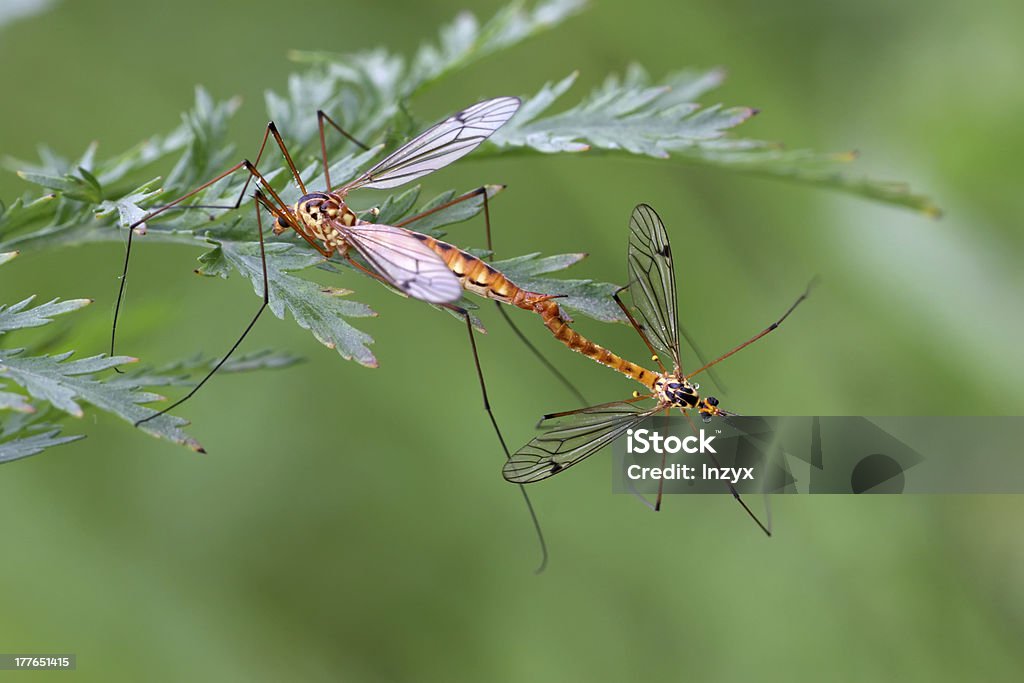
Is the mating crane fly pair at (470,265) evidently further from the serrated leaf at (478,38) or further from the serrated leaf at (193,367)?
the serrated leaf at (478,38)

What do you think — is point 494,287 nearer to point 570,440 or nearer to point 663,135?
point 570,440

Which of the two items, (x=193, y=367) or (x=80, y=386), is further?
(x=193, y=367)

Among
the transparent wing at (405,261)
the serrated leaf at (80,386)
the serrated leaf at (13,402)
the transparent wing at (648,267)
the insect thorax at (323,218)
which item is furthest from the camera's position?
the transparent wing at (648,267)

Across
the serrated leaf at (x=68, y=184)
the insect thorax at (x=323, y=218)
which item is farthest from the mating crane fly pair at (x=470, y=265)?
the serrated leaf at (x=68, y=184)

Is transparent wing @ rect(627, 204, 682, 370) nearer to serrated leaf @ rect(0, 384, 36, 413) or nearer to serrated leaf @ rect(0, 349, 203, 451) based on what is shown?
serrated leaf @ rect(0, 349, 203, 451)

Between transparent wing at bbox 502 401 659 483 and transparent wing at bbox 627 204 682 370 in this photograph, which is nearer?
transparent wing at bbox 502 401 659 483

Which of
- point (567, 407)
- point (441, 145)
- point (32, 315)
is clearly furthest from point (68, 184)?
point (567, 407)

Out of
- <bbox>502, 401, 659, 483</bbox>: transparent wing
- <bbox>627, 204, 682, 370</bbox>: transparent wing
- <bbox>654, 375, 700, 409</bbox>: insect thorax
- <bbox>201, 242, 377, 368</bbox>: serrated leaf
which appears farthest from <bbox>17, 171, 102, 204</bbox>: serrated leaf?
<bbox>654, 375, 700, 409</bbox>: insect thorax
